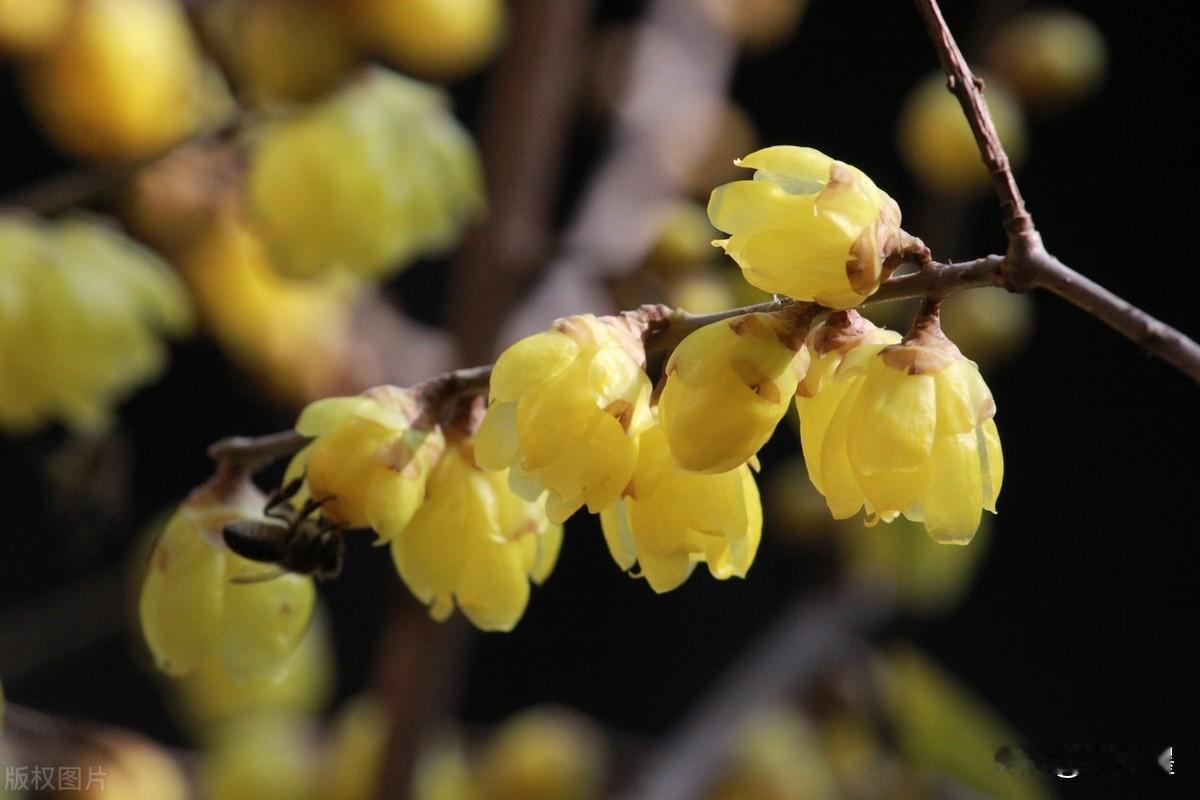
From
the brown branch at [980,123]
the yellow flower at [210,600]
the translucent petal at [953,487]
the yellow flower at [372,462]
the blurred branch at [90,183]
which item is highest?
the brown branch at [980,123]

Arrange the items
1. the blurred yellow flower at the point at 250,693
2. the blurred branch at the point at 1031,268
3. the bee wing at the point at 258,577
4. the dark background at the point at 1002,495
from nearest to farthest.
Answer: the blurred branch at the point at 1031,268 → the bee wing at the point at 258,577 → the blurred yellow flower at the point at 250,693 → the dark background at the point at 1002,495

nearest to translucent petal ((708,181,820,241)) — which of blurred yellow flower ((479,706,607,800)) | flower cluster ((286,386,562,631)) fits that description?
flower cluster ((286,386,562,631))

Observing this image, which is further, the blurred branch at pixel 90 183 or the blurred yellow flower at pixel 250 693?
the blurred yellow flower at pixel 250 693

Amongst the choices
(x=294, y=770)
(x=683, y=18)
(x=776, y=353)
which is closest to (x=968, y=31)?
(x=683, y=18)

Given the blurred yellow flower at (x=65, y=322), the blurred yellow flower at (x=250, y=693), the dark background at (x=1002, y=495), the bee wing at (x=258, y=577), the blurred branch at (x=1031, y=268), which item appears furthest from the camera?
the dark background at (x=1002, y=495)

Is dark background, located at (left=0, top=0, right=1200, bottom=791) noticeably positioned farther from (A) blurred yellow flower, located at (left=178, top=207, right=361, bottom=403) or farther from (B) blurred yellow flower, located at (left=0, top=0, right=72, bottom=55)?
(B) blurred yellow flower, located at (left=0, top=0, right=72, bottom=55)

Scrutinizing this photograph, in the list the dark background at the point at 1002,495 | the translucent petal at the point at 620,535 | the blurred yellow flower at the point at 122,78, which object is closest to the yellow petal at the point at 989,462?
the translucent petal at the point at 620,535

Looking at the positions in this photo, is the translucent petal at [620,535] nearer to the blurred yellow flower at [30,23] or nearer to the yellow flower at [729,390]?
the yellow flower at [729,390]
